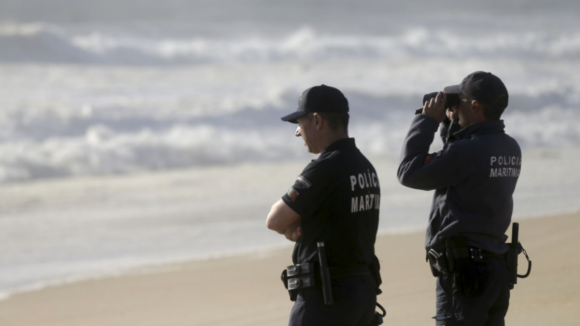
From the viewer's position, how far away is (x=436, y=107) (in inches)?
142

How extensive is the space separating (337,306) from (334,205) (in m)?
0.43

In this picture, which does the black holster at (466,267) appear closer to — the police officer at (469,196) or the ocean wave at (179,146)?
the police officer at (469,196)

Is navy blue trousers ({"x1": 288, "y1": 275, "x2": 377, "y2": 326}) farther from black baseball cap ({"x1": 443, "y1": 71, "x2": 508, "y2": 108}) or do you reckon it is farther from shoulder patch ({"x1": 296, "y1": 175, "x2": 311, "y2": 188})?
black baseball cap ({"x1": 443, "y1": 71, "x2": 508, "y2": 108})

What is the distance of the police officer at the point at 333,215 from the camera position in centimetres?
321

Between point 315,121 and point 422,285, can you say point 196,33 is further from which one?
point 315,121

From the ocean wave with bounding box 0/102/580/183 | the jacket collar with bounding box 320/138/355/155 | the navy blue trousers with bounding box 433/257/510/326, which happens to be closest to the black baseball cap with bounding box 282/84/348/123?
the jacket collar with bounding box 320/138/355/155

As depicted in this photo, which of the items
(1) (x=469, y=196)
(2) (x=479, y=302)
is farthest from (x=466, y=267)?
(1) (x=469, y=196)

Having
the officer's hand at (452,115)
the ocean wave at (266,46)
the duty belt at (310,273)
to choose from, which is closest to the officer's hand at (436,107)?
the officer's hand at (452,115)

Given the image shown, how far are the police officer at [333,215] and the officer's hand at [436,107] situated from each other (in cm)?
47

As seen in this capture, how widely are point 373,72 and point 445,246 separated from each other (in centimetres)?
3378

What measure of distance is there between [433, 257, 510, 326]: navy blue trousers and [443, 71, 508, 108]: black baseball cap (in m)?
0.75

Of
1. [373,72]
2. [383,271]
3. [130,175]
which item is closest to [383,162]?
[130,175]

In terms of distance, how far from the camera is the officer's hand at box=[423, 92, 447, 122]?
11.8 feet

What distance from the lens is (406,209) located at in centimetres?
1153
